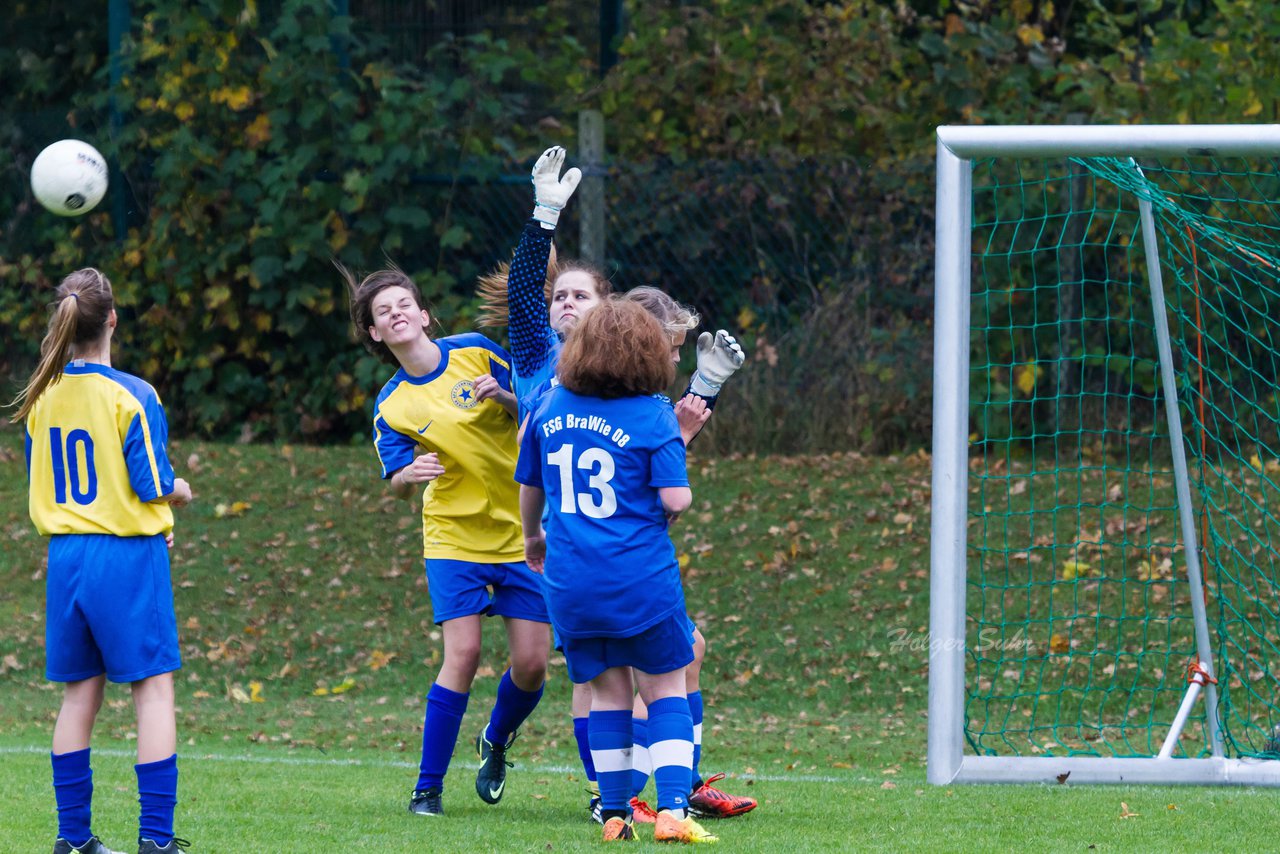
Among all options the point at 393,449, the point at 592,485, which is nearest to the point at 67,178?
the point at 393,449

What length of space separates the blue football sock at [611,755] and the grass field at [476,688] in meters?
0.13

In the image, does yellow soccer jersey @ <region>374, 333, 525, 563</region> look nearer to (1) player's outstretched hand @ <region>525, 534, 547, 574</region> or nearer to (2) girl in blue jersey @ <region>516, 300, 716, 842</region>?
(1) player's outstretched hand @ <region>525, 534, 547, 574</region>

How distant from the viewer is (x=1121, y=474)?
10.1 metres

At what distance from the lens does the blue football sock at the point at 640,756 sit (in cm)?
457

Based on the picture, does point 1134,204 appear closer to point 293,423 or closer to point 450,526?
point 293,423

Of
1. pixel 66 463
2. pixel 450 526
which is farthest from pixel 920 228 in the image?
pixel 66 463

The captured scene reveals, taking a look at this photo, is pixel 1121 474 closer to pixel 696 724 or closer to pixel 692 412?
pixel 696 724

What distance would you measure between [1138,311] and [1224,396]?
5.74 ft

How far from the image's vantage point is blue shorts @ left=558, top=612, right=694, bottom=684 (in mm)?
4262

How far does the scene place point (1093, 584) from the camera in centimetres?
889

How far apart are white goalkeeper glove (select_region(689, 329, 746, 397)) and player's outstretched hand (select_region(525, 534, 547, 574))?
2.08 feet

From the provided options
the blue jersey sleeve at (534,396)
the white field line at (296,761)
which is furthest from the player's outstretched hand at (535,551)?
the white field line at (296,761)

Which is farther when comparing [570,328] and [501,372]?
[501,372]

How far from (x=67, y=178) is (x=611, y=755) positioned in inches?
110
